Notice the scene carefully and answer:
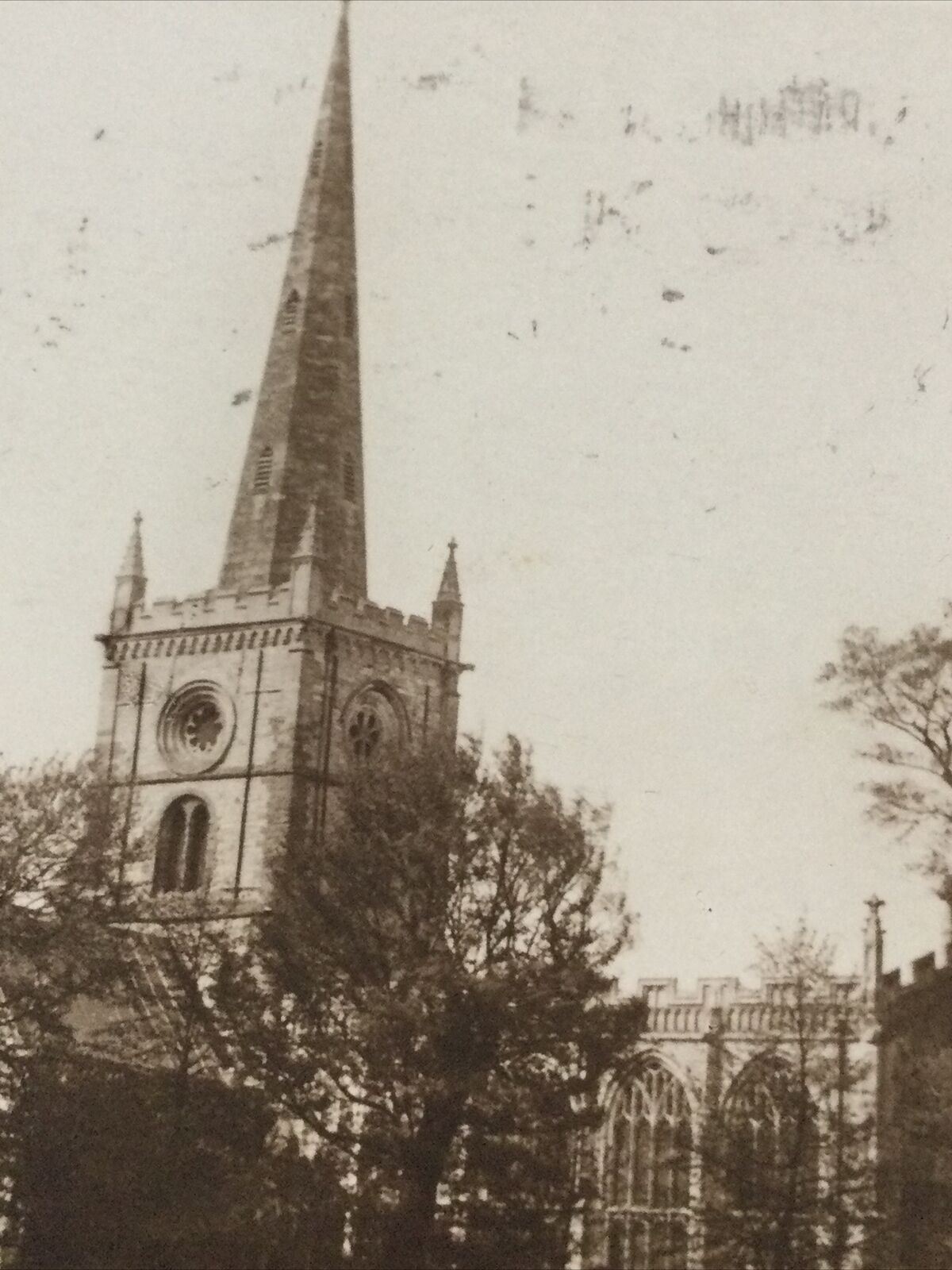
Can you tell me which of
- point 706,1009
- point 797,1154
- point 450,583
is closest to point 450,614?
point 450,583

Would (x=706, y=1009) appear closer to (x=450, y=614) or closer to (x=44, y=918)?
(x=450, y=614)

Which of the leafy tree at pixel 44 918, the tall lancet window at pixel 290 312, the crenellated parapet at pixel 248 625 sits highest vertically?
the tall lancet window at pixel 290 312

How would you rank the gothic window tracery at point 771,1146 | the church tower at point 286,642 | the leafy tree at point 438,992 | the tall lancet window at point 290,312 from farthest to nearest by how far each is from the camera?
the tall lancet window at point 290,312 < the church tower at point 286,642 < the gothic window tracery at point 771,1146 < the leafy tree at point 438,992

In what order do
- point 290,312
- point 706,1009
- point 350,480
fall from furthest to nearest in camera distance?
point 290,312 → point 350,480 → point 706,1009

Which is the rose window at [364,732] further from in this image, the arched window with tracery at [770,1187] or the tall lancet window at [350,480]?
the arched window with tracery at [770,1187]

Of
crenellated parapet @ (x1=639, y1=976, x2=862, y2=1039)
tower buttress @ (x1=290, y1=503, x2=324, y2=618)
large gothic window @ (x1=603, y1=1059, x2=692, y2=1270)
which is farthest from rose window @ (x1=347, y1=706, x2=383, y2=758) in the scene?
large gothic window @ (x1=603, y1=1059, x2=692, y2=1270)

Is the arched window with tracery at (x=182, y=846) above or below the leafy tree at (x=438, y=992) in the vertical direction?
above

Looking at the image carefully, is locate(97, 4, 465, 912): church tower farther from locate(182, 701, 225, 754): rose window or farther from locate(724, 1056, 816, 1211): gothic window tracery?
locate(724, 1056, 816, 1211): gothic window tracery

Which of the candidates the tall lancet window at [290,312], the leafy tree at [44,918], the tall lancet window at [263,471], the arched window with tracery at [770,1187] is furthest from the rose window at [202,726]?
the arched window with tracery at [770,1187]
